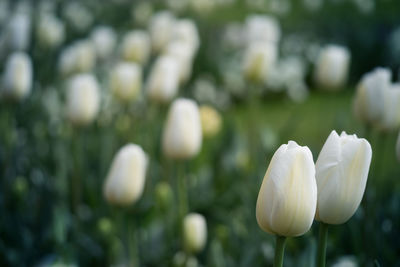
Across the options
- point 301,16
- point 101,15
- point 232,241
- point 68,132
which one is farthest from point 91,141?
point 301,16

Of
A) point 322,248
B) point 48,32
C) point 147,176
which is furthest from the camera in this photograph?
point 48,32

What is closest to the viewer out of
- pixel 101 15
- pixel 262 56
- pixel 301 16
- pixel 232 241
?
pixel 232 241

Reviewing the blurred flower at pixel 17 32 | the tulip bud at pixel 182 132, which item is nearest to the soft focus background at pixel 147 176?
the blurred flower at pixel 17 32

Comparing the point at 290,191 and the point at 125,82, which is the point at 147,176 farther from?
the point at 290,191

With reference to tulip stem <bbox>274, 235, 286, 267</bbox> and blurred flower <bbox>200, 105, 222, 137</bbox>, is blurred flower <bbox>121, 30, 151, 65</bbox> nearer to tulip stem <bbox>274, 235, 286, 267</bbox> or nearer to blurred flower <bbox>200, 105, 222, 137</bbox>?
blurred flower <bbox>200, 105, 222, 137</bbox>

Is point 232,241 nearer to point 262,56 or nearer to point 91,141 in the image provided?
point 262,56

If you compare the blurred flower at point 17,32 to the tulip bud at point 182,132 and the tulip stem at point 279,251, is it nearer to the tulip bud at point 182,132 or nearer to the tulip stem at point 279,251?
the tulip bud at point 182,132

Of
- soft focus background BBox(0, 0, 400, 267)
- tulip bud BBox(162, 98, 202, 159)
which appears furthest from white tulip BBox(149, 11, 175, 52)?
tulip bud BBox(162, 98, 202, 159)

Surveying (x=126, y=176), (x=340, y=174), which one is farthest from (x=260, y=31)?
(x=340, y=174)
